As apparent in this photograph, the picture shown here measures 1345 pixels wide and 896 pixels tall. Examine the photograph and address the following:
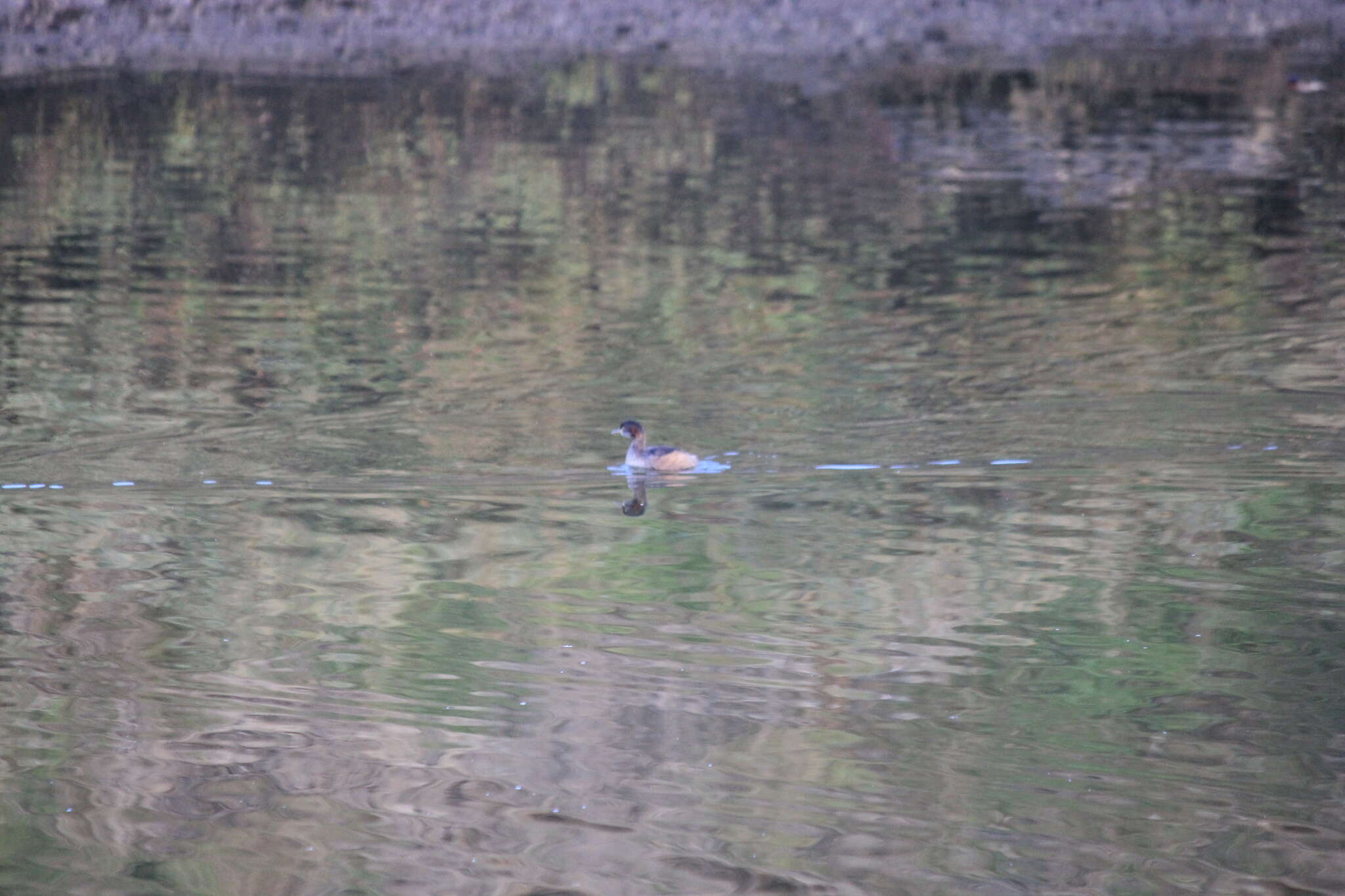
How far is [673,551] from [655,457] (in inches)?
53.0

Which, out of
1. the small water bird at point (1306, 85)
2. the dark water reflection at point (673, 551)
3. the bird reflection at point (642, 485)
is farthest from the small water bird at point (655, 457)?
the small water bird at point (1306, 85)

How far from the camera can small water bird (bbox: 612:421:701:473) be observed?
38.1 ft

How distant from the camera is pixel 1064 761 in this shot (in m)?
7.60

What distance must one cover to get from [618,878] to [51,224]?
1656 cm

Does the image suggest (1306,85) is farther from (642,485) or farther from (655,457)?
(642,485)

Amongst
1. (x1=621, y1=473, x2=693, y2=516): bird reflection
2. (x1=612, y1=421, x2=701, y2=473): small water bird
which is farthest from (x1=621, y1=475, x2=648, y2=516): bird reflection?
(x1=612, y1=421, x2=701, y2=473): small water bird

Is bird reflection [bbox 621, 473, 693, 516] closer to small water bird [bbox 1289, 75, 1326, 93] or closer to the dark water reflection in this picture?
the dark water reflection

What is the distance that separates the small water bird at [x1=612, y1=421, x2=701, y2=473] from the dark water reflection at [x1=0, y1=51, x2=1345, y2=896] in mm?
240

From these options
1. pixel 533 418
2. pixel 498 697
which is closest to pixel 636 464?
pixel 533 418

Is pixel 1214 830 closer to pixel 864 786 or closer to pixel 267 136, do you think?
pixel 864 786

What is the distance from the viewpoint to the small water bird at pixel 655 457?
11.6 meters

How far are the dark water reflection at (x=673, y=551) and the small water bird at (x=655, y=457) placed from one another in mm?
240

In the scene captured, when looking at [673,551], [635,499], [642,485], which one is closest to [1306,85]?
[642,485]

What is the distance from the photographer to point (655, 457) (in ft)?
38.2
